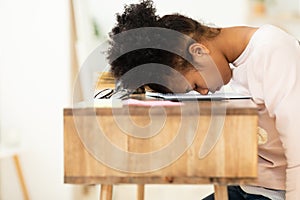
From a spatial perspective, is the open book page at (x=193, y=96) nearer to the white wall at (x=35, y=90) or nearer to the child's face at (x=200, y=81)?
the child's face at (x=200, y=81)

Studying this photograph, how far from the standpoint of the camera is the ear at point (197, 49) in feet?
3.26

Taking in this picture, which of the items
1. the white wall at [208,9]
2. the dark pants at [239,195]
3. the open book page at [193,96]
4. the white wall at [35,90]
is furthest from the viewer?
the white wall at [208,9]

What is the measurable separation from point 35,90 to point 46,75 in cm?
8

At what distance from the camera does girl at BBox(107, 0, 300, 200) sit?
35.2 inches

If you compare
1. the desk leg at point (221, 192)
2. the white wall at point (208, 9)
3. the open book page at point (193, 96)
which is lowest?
the desk leg at point (221, 192)

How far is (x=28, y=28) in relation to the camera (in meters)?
1.94

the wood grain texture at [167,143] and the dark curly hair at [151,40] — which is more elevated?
the dark curly hair at [151,40]

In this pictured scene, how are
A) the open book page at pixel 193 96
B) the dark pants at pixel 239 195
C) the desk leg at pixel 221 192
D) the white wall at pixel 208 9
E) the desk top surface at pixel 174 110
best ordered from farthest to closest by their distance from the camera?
the white wall at pixel 208 9 < the dark pants at pixel 239 195 < the open book page at pixel 193 96 < the desk leg at pixel 221 192 < the desk top surface at pixel 174 110

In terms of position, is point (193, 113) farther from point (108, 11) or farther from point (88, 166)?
point (108, 11)

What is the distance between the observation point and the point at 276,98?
35.3 inches

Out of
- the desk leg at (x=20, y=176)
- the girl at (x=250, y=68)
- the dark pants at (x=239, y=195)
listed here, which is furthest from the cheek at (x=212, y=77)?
the desk leg at (x=20, y=176)

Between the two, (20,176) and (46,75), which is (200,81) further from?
(20,176)

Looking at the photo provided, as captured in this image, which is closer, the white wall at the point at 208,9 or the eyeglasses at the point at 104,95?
the eyeglasses at the point at 104,95

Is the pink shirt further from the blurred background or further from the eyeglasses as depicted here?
the blurred background
